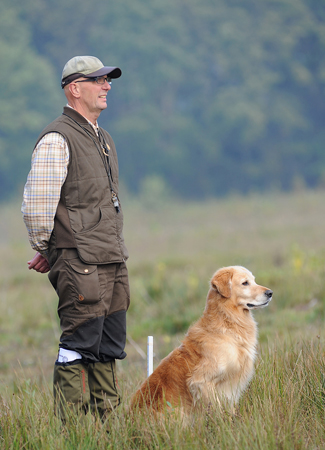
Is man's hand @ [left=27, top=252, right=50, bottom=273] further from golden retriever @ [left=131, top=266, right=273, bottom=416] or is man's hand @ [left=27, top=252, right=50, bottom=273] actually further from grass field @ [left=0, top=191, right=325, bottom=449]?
golden retriever @ [left=131, top=266, right=273, bottom=416]

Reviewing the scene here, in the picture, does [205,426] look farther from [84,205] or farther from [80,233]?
[84,205]

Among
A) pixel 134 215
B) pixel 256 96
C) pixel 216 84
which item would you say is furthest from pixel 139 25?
pixel 134 215

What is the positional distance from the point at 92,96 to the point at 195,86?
48643 mm

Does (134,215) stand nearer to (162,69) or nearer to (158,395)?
(162,69)

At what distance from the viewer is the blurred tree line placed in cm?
4769

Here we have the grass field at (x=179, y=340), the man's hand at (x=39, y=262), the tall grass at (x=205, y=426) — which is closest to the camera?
the tall grass at (x=205, y=426)

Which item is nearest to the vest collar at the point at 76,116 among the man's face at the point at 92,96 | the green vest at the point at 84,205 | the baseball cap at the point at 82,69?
the green vest at the point at 84,205

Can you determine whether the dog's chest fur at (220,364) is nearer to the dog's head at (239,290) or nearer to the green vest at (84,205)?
the dog's head at (239,290)

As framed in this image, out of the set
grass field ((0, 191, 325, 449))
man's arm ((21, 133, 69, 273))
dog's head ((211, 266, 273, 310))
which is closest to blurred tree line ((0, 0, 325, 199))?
grass field ((0, 191, 325, 449))

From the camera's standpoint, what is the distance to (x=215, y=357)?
380 cm

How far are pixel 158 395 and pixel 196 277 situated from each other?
27.6ft

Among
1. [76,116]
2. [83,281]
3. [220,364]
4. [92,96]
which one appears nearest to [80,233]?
[83,281]

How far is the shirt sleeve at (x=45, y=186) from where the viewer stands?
11.9ft

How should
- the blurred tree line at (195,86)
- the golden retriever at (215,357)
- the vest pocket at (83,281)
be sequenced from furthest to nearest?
the blurred tree line at (195,86)
the golden retriever at (215,357)
the vest pocket at (83,281)
